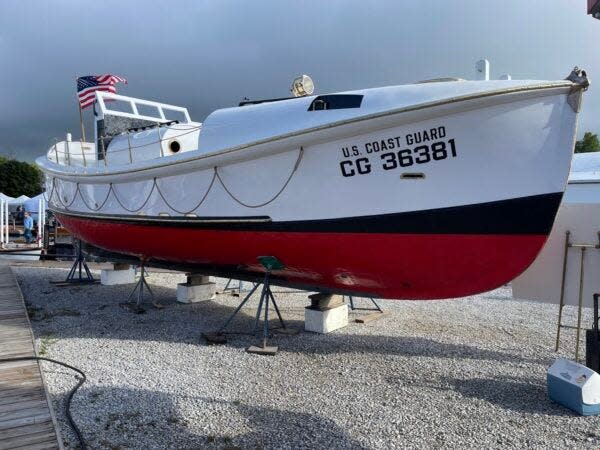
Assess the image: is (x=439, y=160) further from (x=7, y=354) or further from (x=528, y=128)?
(x=7, y=354)

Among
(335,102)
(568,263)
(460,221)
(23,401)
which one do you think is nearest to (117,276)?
(23,401)

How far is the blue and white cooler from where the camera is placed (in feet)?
11.1

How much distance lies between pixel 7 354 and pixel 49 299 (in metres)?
3.59

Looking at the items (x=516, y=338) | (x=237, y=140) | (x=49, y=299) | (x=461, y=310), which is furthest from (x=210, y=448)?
(x=49, y=299)

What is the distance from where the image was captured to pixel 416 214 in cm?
413

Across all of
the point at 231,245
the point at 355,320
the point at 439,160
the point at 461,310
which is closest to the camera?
the point at 439,160

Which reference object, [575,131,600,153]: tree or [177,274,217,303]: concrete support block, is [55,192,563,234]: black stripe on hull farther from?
[575,131,600,153]: tree

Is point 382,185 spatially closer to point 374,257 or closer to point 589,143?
point 374,257

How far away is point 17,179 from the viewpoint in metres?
53.2

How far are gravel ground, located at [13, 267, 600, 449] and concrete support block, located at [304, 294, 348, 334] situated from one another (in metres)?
0.15

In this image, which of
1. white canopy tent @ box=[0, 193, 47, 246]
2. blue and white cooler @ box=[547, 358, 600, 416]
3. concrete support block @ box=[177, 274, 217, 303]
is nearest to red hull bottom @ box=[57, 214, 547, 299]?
blue and white cooler @ box=[547, 358, 600, 416]

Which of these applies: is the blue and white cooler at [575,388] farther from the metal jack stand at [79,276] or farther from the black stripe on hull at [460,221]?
the metal jack stand at [79,276]

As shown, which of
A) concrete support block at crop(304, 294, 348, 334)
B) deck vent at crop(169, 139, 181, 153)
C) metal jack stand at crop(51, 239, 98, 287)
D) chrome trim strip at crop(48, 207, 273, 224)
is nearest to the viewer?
chrome trim strip at crop(48, 207, 273, 224)

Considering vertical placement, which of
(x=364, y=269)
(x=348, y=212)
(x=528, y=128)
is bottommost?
(x=364, y=269)
